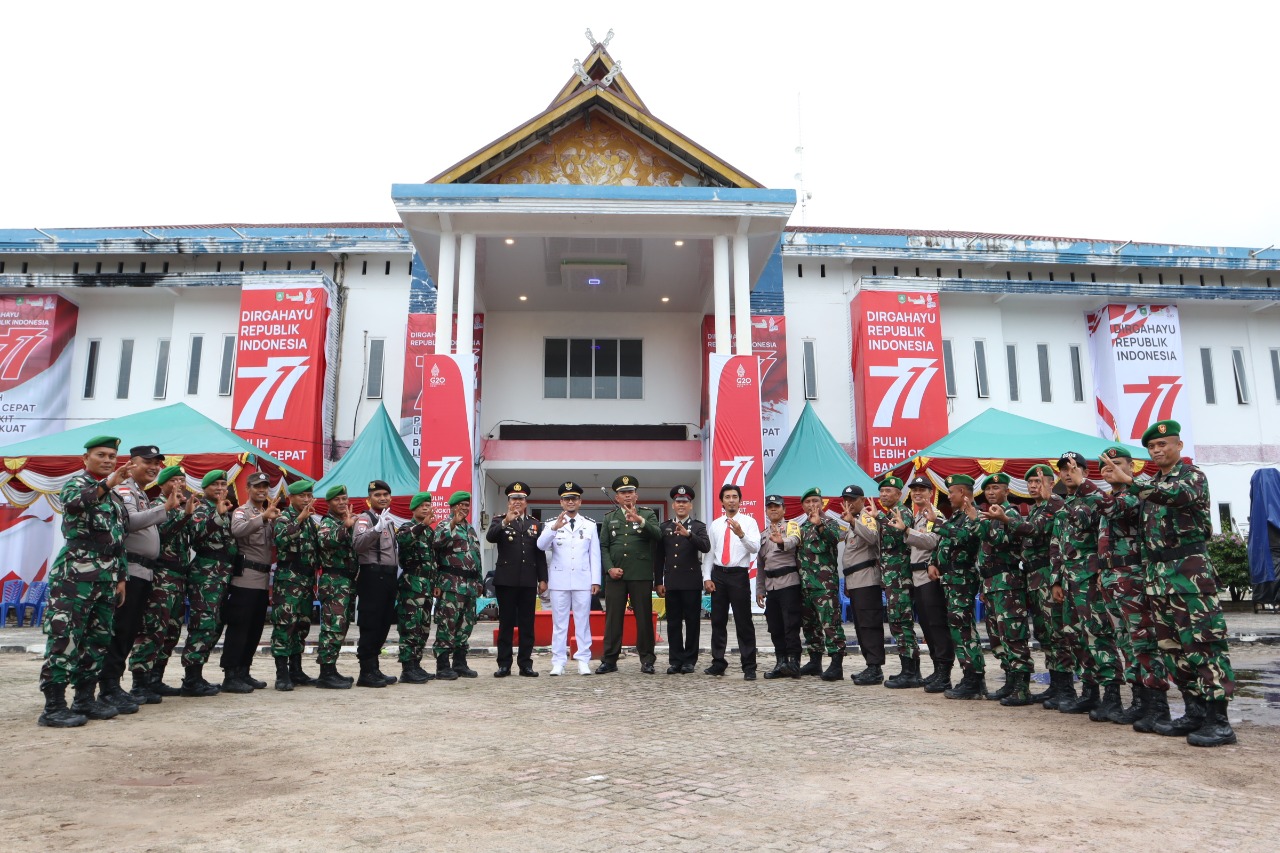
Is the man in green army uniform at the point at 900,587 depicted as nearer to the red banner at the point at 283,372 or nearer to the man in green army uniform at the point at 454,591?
the man in green army uniform at the point at 454,591

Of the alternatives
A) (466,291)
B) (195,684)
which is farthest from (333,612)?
(466,291)

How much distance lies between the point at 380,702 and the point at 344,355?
49.6 ft

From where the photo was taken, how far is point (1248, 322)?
70.9 ft

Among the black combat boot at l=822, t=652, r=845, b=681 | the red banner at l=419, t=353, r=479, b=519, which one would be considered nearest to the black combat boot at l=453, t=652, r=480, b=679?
the black combat boot at l=822, t=652, r=845, b=681

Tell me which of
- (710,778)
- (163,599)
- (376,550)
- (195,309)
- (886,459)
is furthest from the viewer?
(195,309)

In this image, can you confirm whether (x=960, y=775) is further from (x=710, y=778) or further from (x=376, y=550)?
(x=376, y=550)

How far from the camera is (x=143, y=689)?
5.98 metres

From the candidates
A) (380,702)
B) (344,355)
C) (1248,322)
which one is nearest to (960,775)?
(380,702)

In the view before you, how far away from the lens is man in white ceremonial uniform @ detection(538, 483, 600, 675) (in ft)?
25.5

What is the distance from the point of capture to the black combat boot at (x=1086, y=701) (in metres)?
5.54

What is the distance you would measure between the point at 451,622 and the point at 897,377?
13.8 m

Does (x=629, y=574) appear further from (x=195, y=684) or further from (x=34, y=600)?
(x=34, y=600)

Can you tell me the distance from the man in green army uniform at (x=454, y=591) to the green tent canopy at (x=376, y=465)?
25.0 feet

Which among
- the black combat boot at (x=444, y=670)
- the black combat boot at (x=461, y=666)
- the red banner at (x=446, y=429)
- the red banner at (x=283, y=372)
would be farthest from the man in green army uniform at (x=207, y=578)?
the red banner at (x=283, y=372)
